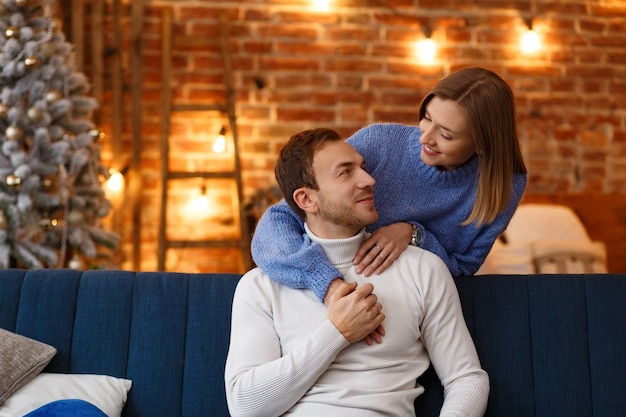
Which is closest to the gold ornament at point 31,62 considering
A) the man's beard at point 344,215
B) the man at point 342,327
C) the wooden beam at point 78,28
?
the wooden beam at point 78,28

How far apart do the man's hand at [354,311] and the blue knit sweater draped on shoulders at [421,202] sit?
25 centimetres

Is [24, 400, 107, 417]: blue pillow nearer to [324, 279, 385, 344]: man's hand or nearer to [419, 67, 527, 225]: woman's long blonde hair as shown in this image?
[324, 279, 385, 344]: man's hand

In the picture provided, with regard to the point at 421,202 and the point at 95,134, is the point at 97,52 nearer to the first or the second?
the point at 95,134

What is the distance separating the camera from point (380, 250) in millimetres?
1919

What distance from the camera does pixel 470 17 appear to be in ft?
15.5

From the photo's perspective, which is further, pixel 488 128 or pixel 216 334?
pixel 216 334

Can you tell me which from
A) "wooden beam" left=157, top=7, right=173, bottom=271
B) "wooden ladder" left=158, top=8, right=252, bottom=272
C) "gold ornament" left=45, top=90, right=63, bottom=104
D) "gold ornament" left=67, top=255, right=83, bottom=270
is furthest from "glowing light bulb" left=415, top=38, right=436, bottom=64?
"gold ornament" left=67, top=255, right=83, bottom=270

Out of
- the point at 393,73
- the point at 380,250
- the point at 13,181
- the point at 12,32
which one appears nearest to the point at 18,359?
the point at 380,250

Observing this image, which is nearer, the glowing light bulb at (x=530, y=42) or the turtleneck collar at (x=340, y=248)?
the turtleneck collar at (x=340, y=248)

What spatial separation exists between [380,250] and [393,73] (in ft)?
9.49

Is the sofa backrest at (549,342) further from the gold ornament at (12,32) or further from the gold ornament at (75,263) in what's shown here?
the gold ornament at (12,32)

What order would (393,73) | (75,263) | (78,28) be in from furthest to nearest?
(393,73)
(78,28)
(75,263)

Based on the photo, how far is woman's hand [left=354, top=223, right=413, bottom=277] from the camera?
1.90m

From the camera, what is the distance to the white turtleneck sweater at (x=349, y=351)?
1.74 meters
